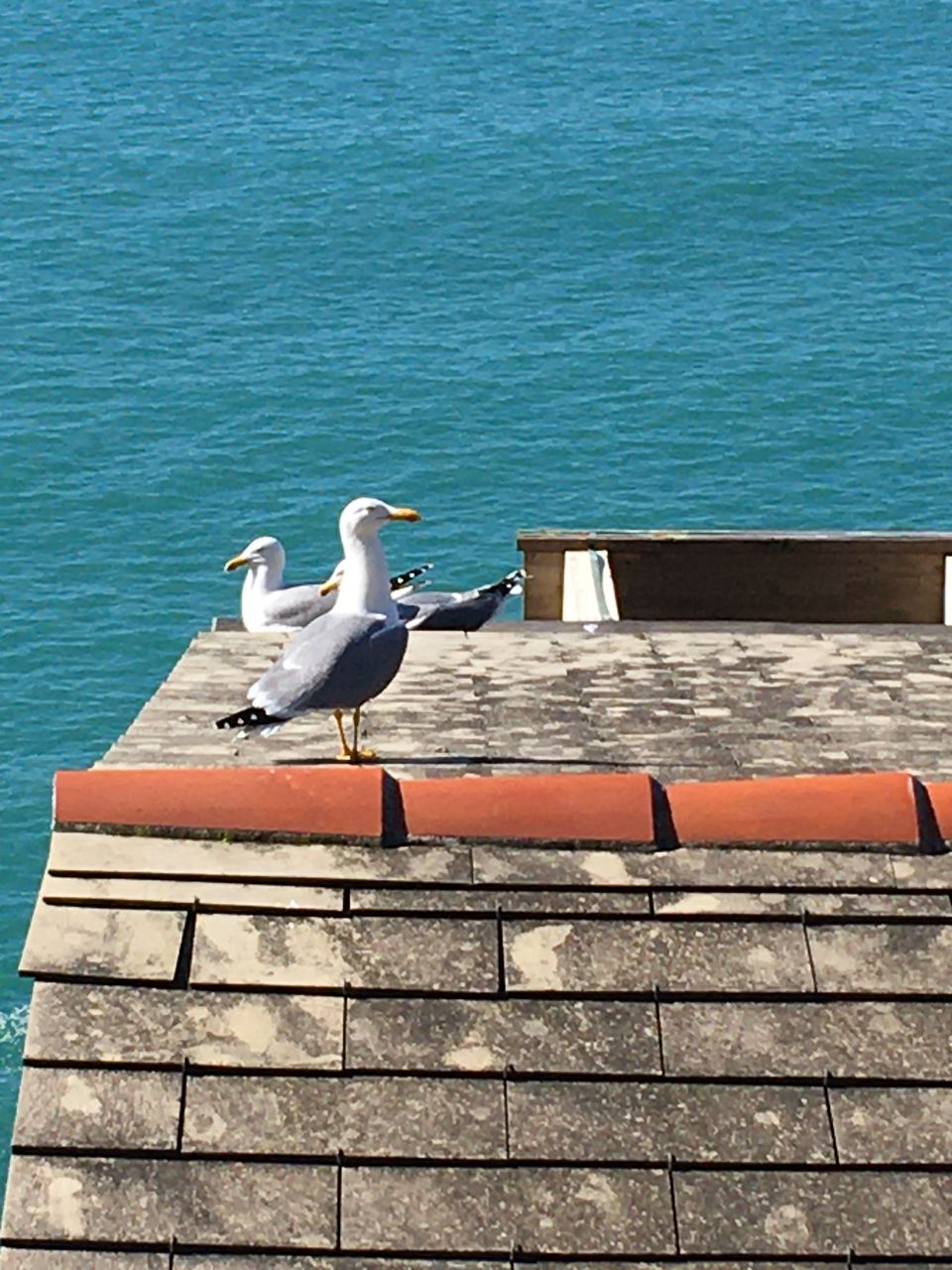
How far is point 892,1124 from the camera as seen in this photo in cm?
824

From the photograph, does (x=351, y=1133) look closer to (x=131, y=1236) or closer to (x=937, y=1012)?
(x=131, y=1236)

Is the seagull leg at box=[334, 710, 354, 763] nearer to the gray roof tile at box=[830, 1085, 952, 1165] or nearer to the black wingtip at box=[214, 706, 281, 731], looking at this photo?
the black wingtip at box=[214, 706, 281, 731]

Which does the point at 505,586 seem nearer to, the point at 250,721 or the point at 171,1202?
the point at 250,721

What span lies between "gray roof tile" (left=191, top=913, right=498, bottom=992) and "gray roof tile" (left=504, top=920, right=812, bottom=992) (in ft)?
0.53

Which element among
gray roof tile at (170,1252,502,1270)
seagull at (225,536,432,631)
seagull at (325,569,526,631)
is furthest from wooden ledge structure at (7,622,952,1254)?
seagull at (225,536,432,631)

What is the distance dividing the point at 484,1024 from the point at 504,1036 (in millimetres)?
89

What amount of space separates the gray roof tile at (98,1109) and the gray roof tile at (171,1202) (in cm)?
7

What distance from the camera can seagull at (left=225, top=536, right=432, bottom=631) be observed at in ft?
61.1

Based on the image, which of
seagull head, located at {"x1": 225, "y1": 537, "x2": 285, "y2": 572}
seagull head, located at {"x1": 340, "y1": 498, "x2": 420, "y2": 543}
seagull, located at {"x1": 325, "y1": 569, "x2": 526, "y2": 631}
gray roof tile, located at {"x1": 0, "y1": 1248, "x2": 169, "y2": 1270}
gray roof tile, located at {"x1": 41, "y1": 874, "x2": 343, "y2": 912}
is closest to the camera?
gray roof tile, located at {"x1": 0, "y1": 1248, "x2": 169, "y2": 1270}

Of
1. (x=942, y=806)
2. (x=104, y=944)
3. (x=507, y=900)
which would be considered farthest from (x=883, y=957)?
(x=104, y=944)

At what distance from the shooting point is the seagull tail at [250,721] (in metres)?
11.6

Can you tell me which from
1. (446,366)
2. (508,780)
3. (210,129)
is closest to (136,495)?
(446,366)

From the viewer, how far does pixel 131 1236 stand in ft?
25.6

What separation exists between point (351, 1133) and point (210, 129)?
9505 centimetres
